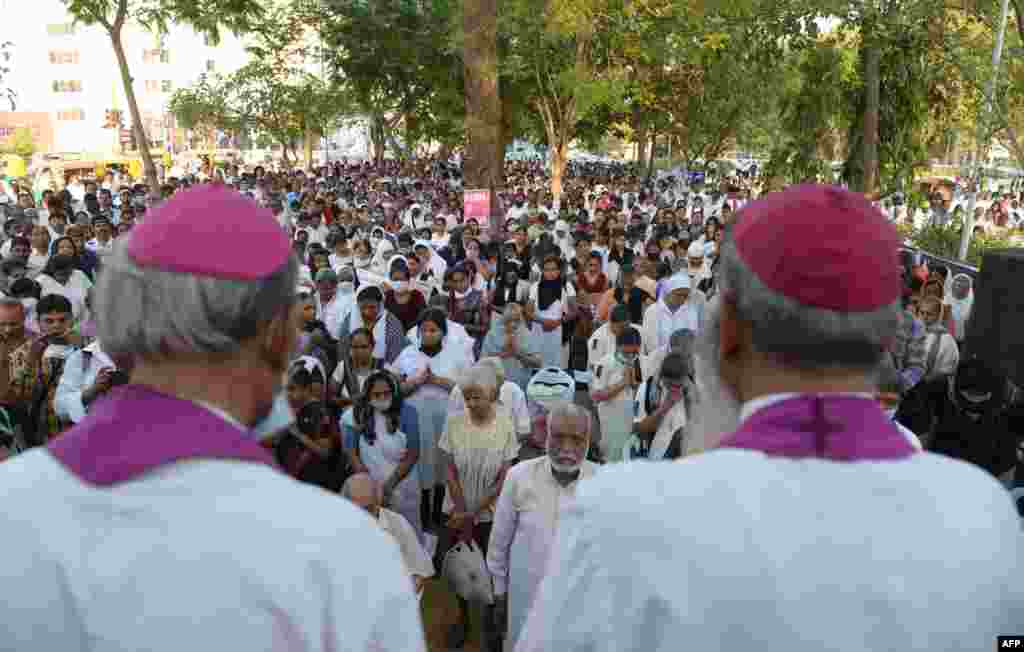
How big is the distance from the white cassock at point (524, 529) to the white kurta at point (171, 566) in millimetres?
2538

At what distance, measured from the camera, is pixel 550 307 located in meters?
7.38

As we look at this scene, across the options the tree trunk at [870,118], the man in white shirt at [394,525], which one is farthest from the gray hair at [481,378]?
the tree trunk at [870,118]

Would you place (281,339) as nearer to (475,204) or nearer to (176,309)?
(176,309)

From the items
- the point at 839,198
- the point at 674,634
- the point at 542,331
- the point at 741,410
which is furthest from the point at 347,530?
the point at 542,331

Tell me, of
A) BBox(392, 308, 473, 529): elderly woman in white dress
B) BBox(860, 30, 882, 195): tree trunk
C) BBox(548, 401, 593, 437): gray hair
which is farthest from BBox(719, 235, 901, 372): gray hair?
BBox(860, 30, 882, 195): tree trunk

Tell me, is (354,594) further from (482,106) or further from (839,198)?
(482,106)

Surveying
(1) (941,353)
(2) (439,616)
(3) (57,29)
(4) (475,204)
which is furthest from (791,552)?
(3) (57,29)

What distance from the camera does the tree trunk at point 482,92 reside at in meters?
15.9

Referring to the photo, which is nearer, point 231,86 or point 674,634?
point 674,634

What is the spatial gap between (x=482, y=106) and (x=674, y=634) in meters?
16.3

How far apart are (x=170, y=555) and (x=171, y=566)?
1cm

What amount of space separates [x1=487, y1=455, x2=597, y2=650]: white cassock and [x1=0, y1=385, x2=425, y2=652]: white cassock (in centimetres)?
253

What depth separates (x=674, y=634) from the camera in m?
1.03

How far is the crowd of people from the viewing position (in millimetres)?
1030
